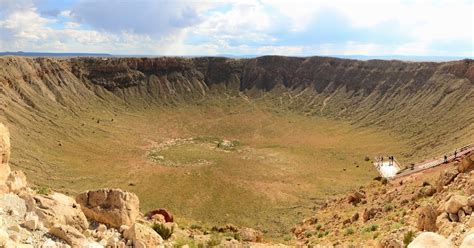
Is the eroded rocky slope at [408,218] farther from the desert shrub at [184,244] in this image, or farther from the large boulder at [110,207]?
the large boulder at [110,207]

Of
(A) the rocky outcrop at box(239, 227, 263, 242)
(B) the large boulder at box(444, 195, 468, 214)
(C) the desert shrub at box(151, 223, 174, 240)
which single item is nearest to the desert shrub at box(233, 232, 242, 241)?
(A) the rocky outcrop at box(239, 227, 263, 242)

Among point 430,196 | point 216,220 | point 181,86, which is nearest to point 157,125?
point 181,86

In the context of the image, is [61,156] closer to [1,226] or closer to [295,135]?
[295,135]

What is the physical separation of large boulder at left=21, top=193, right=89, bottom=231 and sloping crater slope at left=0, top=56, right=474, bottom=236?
94.0ft

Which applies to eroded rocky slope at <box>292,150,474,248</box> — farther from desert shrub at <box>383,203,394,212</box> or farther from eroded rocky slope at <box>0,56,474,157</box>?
eroded rocky slope at <box>0,56,474,157</box>

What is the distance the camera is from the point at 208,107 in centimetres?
10475

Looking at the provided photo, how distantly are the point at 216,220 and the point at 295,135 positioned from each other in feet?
147

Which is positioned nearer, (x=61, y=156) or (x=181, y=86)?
(x=61, y=156)

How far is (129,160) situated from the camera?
6244 cm

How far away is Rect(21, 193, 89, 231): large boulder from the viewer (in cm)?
1187

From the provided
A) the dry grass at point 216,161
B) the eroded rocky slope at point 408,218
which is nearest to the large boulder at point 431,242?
the eroded rocky slope at point 408,218

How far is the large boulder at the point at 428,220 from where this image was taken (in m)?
15.0

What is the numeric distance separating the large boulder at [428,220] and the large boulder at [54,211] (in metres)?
11.9

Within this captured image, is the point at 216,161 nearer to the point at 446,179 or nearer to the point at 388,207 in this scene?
the point at 388,207
